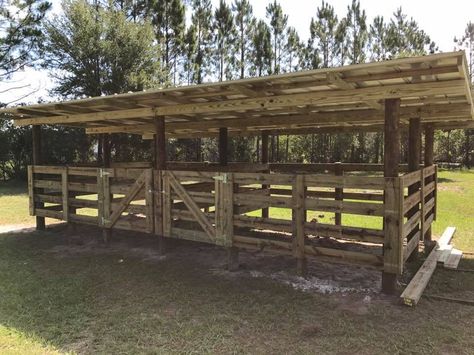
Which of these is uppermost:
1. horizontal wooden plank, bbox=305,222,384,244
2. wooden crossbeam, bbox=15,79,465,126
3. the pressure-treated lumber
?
wooden crossbeam, bbox=15,79,465,126

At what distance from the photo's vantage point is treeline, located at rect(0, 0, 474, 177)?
20.6 m

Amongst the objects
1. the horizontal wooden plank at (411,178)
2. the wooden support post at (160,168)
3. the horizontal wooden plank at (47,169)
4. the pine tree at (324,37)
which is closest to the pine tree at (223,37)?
the pine tree at (324,37)

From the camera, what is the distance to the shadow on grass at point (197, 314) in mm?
3629

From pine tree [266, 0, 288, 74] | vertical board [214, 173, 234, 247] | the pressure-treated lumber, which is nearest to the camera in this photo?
the pressure-treated lumber

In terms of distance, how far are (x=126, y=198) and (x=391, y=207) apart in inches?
179

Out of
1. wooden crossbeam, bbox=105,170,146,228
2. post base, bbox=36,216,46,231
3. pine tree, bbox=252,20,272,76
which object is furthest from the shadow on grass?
pine tree, bbox=252,20,272,76

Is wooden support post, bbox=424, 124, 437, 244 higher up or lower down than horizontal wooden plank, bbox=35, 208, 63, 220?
higher up

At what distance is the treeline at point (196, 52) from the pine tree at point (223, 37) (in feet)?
0.22

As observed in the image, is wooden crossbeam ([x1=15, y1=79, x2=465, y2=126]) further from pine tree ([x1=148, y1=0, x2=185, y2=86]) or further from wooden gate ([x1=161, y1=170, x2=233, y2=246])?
pine tree ([x1=148, y1=0, x2=185, y2=86])

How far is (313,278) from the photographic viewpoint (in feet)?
17.9

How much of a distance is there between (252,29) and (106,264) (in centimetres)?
2602

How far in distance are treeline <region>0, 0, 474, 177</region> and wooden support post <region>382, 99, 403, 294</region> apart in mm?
17275

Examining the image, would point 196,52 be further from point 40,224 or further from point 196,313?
point 196,313

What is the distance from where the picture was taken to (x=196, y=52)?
91.7 ft
